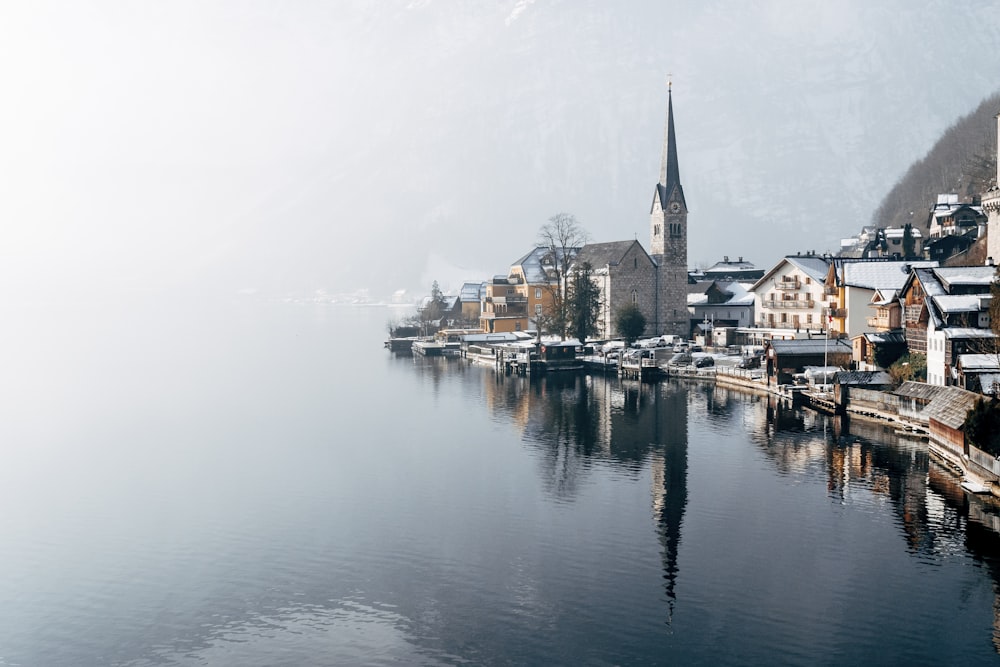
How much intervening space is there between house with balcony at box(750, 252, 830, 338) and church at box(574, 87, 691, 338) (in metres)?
12.6

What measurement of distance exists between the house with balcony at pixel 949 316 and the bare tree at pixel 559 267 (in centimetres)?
4773

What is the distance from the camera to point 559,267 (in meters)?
124

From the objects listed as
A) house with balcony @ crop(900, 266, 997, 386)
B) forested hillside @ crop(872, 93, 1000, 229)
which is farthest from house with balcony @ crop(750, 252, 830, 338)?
forested hillside @ crop(872, 93, 1000, 229)

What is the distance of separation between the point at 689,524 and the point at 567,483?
26.4 ft

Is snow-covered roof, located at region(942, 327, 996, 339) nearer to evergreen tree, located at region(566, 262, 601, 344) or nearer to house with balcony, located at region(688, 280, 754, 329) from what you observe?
house with balcony, located at region(688, 280, 754, 329)

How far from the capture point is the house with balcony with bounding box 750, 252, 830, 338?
9088 cm

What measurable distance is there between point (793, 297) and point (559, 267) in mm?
37547

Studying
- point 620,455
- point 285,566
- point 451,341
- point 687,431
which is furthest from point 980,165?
point 285,566

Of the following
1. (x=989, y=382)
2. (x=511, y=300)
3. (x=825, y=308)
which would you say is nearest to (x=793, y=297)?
(x=825, y=308)

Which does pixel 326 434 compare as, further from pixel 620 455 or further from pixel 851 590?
pixel 851 590

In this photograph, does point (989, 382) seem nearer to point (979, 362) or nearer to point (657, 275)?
point (979, 362)

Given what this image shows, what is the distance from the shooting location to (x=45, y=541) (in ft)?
118

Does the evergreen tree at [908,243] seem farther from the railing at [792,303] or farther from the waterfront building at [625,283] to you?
the waterfront building at [625,283]

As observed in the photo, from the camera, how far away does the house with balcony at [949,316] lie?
1954 inches
